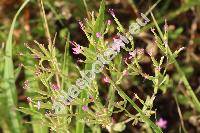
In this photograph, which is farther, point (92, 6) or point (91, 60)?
point (92, 6)

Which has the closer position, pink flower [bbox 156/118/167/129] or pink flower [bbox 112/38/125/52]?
pink flower [bbox 112/38/125/52]

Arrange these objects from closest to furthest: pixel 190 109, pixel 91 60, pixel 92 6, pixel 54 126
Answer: pixel 91 60
pixel 54 126
pixel 190 109
pixel 92 6

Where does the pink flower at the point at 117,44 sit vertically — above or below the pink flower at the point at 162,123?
above

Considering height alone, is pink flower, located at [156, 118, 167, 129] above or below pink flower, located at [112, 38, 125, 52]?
below

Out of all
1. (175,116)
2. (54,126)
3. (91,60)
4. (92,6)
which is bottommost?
(175,116)

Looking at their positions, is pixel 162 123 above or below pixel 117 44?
below

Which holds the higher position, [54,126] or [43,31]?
[43,31]

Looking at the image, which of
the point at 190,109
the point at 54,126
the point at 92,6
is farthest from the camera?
the point at 92,6

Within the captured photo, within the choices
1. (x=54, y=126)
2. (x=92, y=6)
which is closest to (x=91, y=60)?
(x=54, y=126)

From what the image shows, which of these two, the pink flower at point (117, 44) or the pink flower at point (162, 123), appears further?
the pink flower at point (162, 123)

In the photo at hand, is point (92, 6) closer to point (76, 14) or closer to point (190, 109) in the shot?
point (76, 14)

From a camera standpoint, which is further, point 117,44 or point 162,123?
point 162,123
